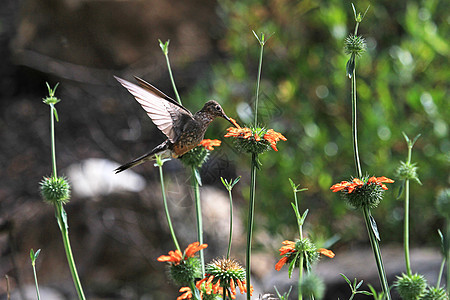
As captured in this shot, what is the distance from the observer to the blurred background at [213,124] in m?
2.77

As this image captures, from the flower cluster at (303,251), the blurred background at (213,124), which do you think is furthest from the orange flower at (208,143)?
the blurred background at (213,124)

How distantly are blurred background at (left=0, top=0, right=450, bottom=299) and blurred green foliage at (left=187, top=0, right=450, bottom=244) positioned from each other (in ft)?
0.03

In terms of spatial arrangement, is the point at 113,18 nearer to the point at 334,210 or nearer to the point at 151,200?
the point at 151,200

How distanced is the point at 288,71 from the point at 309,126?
1.57ft

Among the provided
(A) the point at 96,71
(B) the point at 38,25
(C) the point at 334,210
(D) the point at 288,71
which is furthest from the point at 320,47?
(B) the point at 38,25

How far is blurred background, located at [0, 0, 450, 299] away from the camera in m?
2.77

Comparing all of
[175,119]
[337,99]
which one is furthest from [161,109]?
[337,99]

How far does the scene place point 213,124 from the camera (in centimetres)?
319

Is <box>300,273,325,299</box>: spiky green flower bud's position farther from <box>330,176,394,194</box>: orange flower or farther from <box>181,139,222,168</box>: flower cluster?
<box>181,139,222,168</box>: flower cluster

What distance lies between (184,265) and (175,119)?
0.32m

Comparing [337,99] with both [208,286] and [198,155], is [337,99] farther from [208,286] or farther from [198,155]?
[208,286]

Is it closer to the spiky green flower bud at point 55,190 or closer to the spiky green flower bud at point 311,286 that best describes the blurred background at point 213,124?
the spiky green flower bud at point 55,190

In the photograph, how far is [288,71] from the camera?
3.26 metres

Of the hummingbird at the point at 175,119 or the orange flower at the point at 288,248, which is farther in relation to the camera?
the hummingbird at the point at 175,119
